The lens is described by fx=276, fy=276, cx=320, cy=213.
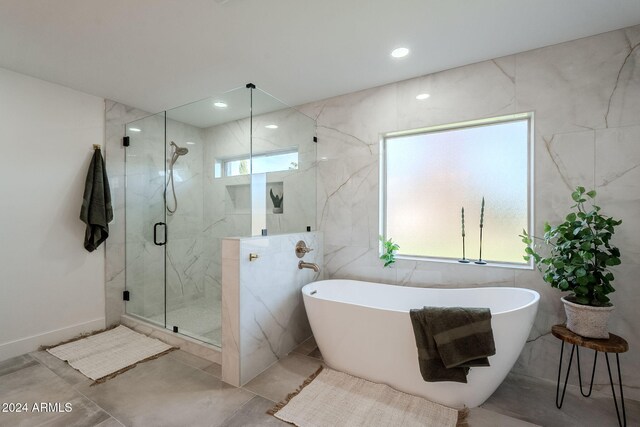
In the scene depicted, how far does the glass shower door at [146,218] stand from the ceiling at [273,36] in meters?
0.58

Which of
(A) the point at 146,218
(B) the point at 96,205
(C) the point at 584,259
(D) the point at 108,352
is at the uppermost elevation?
(B) the point at 96,205

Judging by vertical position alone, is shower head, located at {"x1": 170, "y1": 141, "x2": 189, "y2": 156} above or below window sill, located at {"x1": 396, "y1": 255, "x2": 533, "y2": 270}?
above

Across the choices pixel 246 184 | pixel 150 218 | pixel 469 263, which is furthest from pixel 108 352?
pixel 469 263

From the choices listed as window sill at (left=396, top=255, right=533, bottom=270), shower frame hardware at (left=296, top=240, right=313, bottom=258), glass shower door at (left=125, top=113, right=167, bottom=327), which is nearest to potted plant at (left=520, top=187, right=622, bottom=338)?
window sill at (left=396, top=255, right=533, bottom=270)

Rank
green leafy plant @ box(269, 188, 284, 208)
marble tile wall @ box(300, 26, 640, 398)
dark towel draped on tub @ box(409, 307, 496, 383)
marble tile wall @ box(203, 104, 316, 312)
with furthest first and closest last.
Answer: green leafy plant @ box(269, 188, 284, 208)
marble tile wall @ box(203, 104, 316, 312)
marble tile wall @ box(300, 26, 640, 398)
dark towel draped on tub @ box(409, 307, 496, 383)

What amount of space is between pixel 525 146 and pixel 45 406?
3.72 metres

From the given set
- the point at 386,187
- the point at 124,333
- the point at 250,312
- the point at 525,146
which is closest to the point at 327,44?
the point at 386,187

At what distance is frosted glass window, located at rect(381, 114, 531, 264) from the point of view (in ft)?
7.24

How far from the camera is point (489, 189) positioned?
231 cm

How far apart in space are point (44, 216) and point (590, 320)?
13.6ft

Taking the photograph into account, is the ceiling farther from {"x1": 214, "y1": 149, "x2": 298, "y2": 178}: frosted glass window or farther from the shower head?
{"x1": 214, "y1": 149, "x2": 298, "y2": 178}: frosted glass window

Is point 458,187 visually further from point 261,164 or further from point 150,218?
point 150,218

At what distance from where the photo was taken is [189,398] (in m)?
1.77

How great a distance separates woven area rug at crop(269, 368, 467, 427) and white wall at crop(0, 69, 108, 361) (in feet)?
7.63
